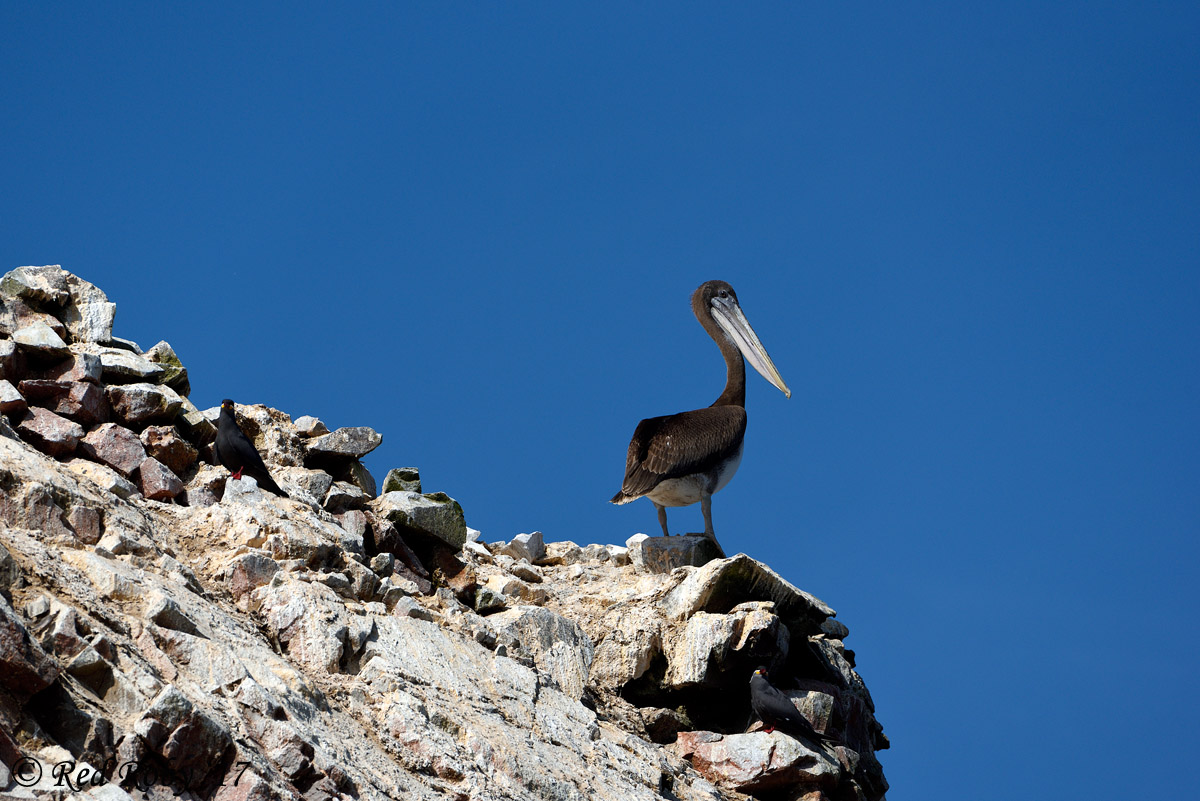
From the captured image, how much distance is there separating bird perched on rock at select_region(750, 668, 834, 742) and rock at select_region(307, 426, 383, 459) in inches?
168

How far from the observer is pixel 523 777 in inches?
271

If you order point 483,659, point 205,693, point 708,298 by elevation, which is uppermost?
point 708,298

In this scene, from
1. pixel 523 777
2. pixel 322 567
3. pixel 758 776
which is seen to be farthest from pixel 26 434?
pixel 758 776

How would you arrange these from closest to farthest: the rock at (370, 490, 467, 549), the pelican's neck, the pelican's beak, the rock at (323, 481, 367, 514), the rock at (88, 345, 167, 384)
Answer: the rock at (88, 345, 167, 384), the rock at (323, 481, 367, 514), the rock at (370, 490, 467, 549), the pelican's neck, the pelican's beak

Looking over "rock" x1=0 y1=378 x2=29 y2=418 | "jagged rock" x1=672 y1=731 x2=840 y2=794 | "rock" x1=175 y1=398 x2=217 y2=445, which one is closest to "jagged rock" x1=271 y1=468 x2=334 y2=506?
"rock" x1=175 y1=398 x2=217 y2=445

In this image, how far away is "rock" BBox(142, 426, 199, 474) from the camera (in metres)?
8.84

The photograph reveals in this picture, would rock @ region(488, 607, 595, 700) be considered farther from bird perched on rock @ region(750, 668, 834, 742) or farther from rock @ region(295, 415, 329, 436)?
rock @ region(295, 415, 329, 436)

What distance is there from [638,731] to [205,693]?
4042 millimetres

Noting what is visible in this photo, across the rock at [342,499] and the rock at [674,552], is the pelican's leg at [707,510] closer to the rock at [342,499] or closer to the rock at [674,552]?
the rock at [674,552]

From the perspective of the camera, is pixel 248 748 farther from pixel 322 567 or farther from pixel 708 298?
pixel 708 298

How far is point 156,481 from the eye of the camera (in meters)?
8.47

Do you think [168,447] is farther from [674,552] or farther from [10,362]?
[674,552]

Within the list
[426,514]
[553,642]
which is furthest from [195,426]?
[553,642]

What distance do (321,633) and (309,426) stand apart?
4208 mm
